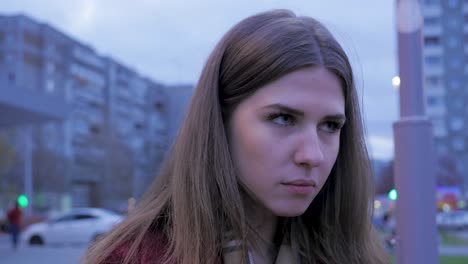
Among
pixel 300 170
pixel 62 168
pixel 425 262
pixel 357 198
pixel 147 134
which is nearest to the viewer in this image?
pixel 300 170

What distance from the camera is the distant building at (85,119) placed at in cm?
5078

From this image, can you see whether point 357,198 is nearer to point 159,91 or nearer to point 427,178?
point 427,178

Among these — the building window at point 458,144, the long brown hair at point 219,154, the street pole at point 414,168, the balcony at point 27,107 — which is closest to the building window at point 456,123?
the building window at point 458,144

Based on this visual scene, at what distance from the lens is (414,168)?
90.7 inches

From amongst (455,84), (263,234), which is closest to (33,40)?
(455,84)

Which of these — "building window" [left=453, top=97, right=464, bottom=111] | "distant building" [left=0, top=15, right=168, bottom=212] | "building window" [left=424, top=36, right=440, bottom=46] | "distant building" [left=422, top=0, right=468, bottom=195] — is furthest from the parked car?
"building window" [left=424, top=36, right=440, bottom=46]

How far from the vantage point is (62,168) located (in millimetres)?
49562

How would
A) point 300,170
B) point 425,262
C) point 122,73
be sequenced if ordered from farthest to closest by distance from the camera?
1. point 122,73
2. point 425,262
3. point 300,170

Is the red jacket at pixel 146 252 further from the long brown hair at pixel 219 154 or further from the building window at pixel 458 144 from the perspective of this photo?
the building window at pixel 458 144

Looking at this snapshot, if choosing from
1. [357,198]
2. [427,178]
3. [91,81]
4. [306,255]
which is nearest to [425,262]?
[427,178]

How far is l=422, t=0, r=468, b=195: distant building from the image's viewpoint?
71.6 meters

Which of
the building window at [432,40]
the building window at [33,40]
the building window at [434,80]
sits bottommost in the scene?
the building window at [434,80]

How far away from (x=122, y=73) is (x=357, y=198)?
7557 centimetres

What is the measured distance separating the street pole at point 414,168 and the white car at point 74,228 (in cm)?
1930
